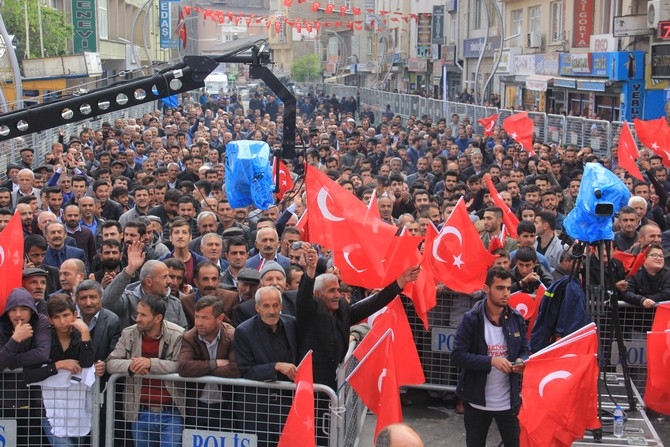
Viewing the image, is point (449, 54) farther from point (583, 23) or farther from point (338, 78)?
point (338, 78)

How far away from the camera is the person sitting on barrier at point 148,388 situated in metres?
6.62

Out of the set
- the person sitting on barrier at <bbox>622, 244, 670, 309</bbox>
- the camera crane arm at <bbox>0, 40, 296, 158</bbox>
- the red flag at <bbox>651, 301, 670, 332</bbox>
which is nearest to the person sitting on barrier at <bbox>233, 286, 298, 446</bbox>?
the camera crane arm at <bbox>0, 40, 296, 158</bbox>

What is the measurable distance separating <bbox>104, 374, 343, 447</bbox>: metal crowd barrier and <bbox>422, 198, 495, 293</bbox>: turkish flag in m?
2.72

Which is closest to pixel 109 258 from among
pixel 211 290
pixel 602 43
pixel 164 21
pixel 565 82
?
pixel 211 290

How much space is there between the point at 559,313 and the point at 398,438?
431 cm

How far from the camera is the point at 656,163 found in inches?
639

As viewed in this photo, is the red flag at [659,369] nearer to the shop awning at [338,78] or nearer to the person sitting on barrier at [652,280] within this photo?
the person sitting on barrier at [652,280]

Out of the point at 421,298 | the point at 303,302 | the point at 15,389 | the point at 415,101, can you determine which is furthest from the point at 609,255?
the point at 415,101

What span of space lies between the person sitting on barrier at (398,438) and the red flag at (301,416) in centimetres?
205

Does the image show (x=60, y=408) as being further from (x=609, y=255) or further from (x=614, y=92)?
(x=614, y=92)

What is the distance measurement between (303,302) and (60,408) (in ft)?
5.51

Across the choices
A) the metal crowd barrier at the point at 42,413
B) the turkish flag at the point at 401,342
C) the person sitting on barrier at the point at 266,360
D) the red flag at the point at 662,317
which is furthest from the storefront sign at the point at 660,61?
the metal crowd barrier at the point at 42,413

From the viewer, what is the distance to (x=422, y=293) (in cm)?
841

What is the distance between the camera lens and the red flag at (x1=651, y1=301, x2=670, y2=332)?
8430 millimetres
